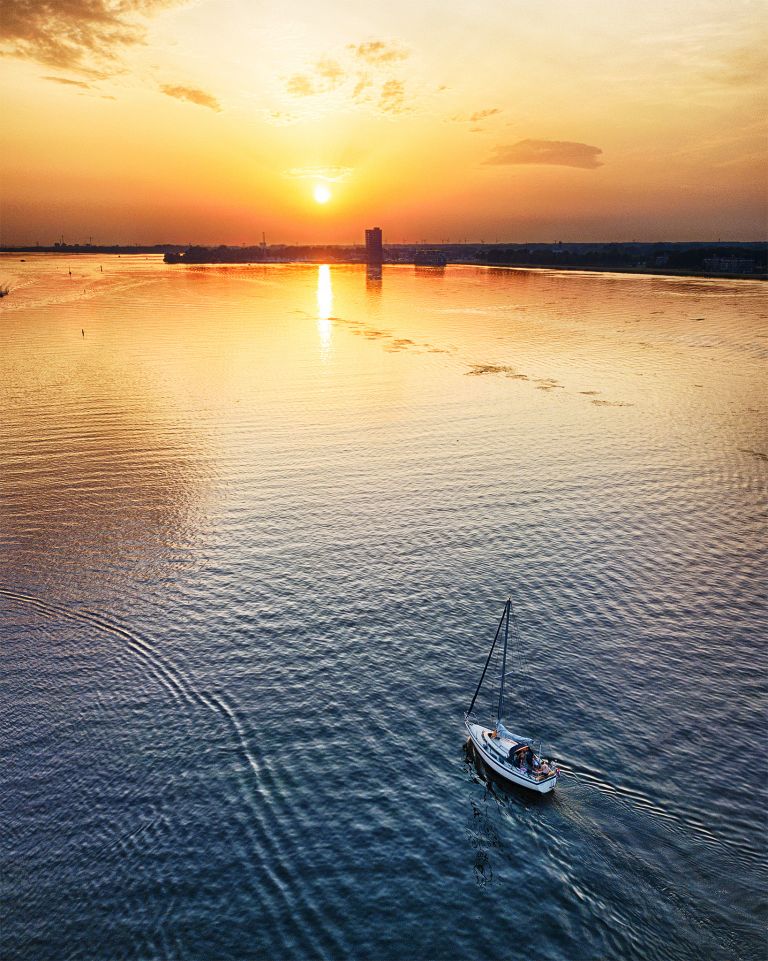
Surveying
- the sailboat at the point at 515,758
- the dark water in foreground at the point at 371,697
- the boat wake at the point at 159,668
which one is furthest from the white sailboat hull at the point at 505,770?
the boat wake at the point at 159,668

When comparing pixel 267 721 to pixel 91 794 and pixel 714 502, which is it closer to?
pixel 91 794

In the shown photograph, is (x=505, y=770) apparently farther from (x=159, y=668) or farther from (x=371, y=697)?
(x=159, y=668)

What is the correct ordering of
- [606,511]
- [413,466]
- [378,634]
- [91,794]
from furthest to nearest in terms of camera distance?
1. [413,466]
2. [606,511]
3. [378,634]
4. [91,794]

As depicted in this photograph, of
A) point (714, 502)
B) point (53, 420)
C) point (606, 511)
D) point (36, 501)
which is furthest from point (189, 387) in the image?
point (714, 502)

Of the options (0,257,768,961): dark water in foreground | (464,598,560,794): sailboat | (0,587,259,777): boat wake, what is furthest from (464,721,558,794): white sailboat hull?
(0,587,259,777): boat wake

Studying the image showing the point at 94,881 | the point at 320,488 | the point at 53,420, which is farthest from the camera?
the point at 53,420

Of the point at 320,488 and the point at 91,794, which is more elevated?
the point at 320,488

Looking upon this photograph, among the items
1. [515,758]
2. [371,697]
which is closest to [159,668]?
[371,697]
